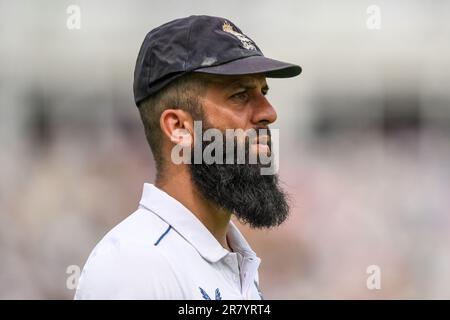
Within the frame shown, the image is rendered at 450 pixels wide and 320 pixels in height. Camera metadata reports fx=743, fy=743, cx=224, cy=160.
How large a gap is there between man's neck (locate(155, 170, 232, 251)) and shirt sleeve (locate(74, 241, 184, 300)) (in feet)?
0.92

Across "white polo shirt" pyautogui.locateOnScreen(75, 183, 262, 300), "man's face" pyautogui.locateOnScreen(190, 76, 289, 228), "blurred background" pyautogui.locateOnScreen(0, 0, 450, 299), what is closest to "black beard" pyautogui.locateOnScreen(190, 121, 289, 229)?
"man's face" pyautogui.locateOnScreen(190, 76, 289, 228)

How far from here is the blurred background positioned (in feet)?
16.9

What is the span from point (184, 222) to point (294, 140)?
11.3 feet

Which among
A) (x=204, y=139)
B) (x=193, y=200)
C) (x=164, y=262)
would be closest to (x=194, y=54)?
(x=204, y=139)

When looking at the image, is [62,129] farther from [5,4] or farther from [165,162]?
[165,162]

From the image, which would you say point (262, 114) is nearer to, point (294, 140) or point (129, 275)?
point (129, 275)

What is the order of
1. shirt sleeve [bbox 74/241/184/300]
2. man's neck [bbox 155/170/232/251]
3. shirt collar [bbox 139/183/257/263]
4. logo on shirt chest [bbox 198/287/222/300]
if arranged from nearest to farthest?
1. shirt sleeve [bbox 74/241/184/300]
2. logo on shirt chest [bbox 198/287/222/300]
3. shirt collar [bbox 139/183/257/263]
4. man's neck [bbox 155/170/232/251]

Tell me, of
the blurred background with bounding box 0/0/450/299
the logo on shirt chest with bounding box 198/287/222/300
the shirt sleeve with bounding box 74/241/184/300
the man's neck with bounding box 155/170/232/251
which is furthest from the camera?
the blurred background with bounding box 0/0/450/299

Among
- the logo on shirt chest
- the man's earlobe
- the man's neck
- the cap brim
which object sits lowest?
the logo on shirt chest

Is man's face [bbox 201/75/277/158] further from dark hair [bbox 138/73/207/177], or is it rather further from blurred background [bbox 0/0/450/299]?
blurred background [bbox 0/0/450/299]

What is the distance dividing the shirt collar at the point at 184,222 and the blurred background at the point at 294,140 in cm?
309

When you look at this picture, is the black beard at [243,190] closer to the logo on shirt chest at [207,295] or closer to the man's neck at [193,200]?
the man's neck at [193,200]

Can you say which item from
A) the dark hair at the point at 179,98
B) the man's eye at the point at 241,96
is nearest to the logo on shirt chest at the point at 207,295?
the dark hair at the point at 179,98
